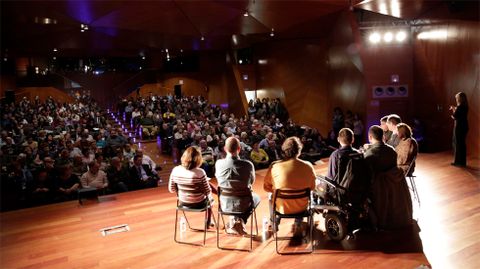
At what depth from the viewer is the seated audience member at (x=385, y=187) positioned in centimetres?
377

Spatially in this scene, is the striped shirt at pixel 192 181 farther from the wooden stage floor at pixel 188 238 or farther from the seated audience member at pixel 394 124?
the seated audience member at pixel 394 124

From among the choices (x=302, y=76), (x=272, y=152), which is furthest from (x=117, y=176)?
(x=302, y=76)

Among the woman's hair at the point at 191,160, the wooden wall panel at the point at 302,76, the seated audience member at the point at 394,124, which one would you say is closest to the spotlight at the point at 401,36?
the wooden wall panel at the point at 302,76

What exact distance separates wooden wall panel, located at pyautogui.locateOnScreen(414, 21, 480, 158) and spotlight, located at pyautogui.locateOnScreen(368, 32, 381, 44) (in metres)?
0.96

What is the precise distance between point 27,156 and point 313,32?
8.57 m

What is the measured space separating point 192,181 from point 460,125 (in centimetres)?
527

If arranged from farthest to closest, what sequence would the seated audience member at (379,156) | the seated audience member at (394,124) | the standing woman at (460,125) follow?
the standing woman at (460,125) < the seated audience member at (394,124) < the seated audience member at (379,156)

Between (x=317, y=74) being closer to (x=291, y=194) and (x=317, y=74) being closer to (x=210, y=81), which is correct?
(x=210, y=81)

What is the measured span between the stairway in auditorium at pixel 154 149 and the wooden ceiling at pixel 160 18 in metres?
2.86

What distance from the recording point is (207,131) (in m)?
9.37

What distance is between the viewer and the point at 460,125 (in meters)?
6.38

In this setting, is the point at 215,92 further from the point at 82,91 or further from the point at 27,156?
the point at 27,156

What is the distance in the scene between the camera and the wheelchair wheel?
11.8 feet

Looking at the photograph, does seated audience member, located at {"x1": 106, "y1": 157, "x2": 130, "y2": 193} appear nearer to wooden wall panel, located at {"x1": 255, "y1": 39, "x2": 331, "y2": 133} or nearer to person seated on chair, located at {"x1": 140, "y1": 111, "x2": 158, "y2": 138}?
person seated on chair, located at {"x1": 140, "y1": 111, "x2": 158, "y2": 138}
